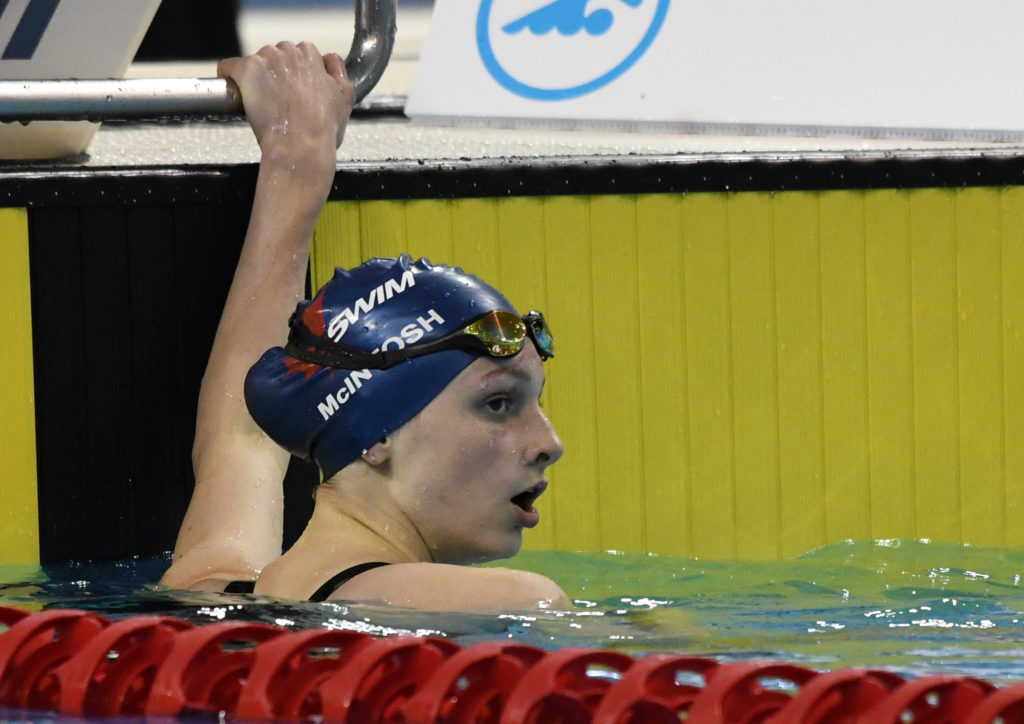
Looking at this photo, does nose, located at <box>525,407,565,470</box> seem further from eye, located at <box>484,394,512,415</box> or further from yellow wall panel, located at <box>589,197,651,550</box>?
yellow wall panel, located at <box>589,197,651,550</box>

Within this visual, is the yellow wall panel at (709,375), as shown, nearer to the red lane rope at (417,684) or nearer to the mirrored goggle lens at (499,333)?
the mirrored goggle lens at (499,333)

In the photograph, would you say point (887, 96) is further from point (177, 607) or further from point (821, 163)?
point (177, 607)

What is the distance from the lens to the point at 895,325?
134 inches

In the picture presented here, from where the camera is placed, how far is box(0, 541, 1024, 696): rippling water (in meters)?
2.30

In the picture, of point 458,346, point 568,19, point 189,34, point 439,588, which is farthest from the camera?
point 189,34

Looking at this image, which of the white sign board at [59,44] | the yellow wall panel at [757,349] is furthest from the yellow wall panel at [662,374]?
the white sign board at [59,44]

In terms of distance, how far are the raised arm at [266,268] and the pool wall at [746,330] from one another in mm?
183

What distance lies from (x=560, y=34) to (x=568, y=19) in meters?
0.04

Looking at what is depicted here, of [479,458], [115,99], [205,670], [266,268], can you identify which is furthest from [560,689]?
[115,99]

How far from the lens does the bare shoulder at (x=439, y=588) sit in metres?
2.27

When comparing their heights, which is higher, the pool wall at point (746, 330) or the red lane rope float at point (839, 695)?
the pool wall at point (746, 330)

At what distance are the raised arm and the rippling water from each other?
9.5 inches

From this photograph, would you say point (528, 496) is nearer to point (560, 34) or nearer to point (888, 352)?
point (888, 352)

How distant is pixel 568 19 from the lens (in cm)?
390
